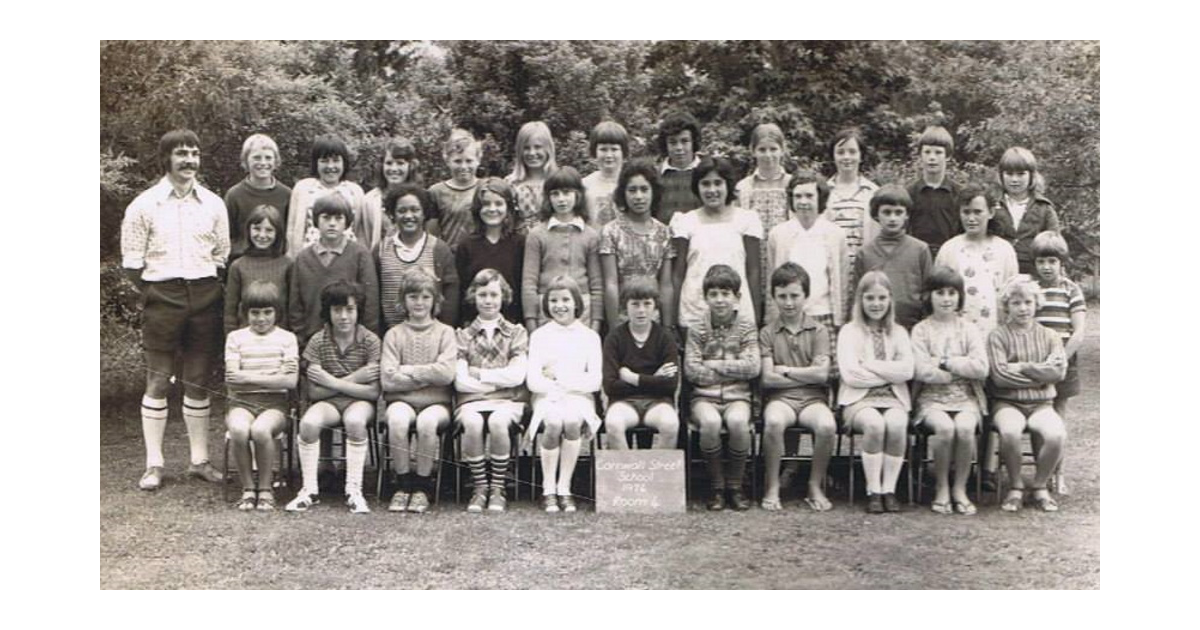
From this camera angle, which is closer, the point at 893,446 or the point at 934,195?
the point at 893,446

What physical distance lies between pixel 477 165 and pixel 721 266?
135cm

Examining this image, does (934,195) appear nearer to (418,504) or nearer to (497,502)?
(497,502)

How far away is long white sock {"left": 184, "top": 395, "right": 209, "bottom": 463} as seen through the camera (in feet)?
Answer: 26.6

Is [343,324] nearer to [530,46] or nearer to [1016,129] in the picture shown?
[530,46]

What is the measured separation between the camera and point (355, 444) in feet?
26.0

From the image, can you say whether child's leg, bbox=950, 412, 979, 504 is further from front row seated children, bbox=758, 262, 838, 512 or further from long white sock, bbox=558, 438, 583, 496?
long white sock, bbox=558, 438, 583, 496

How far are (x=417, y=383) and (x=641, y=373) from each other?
3.70 ft

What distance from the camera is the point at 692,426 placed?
26.1 ft

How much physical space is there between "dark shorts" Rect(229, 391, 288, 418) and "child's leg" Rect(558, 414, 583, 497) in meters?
1.44

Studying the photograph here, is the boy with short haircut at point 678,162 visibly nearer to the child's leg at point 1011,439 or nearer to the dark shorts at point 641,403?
the dark shorts at point 641,403

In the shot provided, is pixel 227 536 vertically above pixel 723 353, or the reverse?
pixel 723 353

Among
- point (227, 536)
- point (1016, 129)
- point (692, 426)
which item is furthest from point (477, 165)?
point (1016, 129)

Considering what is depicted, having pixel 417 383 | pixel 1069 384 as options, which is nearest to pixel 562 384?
pixel 417 383

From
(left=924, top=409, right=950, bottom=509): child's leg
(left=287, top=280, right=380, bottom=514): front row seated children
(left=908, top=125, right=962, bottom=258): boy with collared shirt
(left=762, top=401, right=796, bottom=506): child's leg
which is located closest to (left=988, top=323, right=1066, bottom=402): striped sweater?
(left=924, top=409, right=950, bottom=509): child's leg
